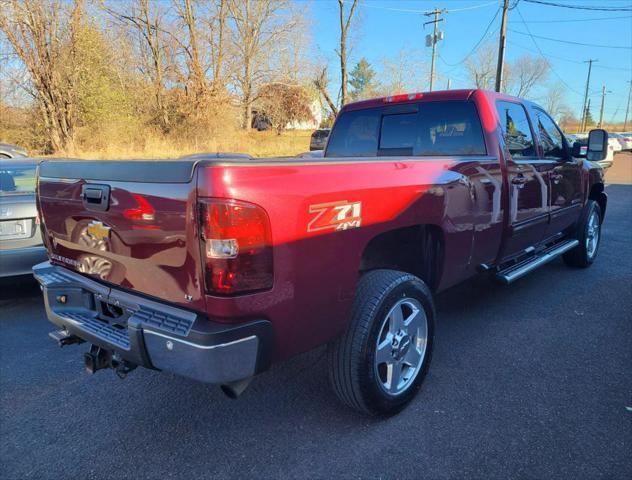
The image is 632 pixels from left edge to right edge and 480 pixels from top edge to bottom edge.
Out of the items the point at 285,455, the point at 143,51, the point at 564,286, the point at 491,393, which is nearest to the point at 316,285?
the point at 285,455

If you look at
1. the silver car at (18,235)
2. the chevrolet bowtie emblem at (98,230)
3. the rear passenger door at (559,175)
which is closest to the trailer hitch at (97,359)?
the chevrolet bowtie emblem at (98,230)

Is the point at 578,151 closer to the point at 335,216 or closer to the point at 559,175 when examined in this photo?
the point at 559,175

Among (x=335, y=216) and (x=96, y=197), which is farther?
(x=96, y=197)

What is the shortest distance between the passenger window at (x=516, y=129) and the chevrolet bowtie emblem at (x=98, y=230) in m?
3.05

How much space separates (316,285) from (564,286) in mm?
3995

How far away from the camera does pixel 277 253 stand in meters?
1.90

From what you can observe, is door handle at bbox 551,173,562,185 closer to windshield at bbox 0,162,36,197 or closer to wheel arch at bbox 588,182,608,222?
wheel arch at bbox 588,182,608,222

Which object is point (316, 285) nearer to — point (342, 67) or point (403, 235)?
point (403, 235)

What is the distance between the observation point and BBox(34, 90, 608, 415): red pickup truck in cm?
184

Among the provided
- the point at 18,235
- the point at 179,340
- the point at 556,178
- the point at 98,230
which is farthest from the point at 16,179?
the point at 556,178

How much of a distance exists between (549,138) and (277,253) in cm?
388

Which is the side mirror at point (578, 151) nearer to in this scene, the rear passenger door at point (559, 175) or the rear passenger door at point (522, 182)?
the rear passenger door at point (559, 175)

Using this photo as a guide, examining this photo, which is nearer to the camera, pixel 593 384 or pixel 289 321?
pixel 289 321

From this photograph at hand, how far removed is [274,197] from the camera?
1884 mm
